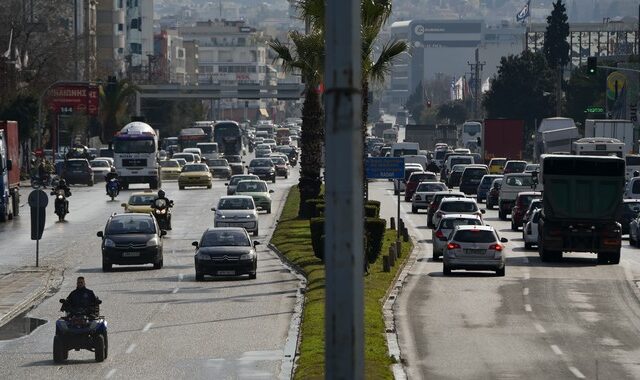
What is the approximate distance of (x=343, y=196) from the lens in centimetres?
1065

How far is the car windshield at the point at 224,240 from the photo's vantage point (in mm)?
41281

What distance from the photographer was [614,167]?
4469 centimetres

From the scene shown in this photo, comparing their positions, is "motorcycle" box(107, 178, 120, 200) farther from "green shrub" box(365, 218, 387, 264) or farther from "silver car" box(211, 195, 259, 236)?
"green shrub" box(365, 218, 387, 264)

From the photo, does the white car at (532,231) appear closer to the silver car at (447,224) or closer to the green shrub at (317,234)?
the silver car at (447,224)

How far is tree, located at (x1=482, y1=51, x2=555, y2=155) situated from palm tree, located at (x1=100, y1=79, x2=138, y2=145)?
3445 centimetres

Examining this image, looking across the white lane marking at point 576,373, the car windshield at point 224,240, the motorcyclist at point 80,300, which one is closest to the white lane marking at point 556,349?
the white lane marking at point 576,373

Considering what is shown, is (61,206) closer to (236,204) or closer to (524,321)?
(236,204)

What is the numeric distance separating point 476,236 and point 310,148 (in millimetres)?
21466

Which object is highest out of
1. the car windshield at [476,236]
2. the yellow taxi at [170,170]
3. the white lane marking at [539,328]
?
the car windshield at [476,236]

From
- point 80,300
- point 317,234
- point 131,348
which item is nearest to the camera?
point 80,300

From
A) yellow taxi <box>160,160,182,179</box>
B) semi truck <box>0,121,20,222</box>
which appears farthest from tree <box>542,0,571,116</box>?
semi truck <box>0,121,20,222</box>

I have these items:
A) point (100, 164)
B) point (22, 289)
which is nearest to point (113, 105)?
point (100, 164)

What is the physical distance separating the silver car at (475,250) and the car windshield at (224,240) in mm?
4961

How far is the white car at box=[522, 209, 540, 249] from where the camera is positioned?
5075cm
